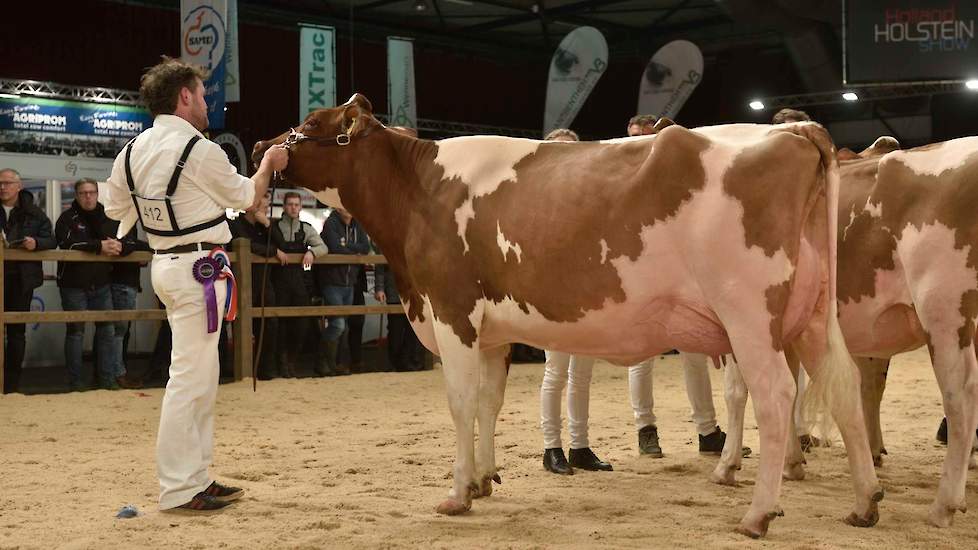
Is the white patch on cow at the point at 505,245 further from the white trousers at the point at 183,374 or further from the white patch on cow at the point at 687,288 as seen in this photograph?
the white trousers at the point at 183,374

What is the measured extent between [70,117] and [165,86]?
14.0 meters

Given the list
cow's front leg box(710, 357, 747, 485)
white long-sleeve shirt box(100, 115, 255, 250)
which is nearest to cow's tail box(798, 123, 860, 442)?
cow's front leg box(710, 357, 747, 485)

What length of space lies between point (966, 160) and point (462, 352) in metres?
2.47

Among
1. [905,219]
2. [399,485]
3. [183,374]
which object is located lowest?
[399,485]

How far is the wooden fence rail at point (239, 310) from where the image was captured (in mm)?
8695

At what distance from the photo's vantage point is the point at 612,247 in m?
4.18

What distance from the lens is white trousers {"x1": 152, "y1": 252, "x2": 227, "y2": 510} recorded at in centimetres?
452

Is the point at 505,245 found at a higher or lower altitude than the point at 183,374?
higher

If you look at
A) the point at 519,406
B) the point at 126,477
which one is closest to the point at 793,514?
the point at 126,477

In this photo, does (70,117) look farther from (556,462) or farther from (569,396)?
(556,462)

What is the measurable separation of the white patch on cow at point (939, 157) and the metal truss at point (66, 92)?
15.2m

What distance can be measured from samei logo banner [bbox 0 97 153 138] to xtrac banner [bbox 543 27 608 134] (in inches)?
280

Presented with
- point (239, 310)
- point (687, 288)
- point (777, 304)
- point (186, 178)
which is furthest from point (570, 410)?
point (239, 310)

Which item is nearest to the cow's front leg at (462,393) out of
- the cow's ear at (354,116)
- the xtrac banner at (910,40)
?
the cow's ear at (354,116)
